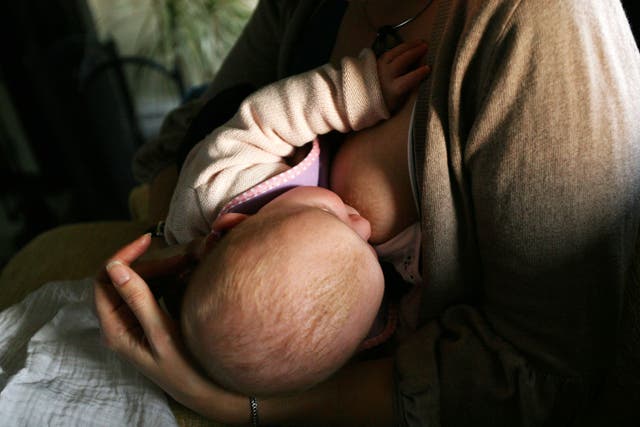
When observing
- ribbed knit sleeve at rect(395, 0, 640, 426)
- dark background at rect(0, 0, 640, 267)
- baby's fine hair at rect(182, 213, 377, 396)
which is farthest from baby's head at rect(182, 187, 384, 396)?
dark background at rect(0, 0, 640, 267)

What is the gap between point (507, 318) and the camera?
1.87 ft

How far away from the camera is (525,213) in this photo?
1.60ft

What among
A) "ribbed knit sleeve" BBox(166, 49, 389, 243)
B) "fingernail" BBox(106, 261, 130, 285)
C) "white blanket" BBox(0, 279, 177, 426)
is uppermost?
"ribbed knit sleeve" BBox(166, 49, 389, 243)

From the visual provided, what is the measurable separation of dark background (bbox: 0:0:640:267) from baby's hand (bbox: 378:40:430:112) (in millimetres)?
1607

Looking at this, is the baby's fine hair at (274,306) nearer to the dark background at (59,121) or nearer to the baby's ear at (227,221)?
the baby's ear at (227,221)

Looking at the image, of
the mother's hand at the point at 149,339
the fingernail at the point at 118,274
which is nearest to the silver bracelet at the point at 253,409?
the mother's hand at the point at 149,339

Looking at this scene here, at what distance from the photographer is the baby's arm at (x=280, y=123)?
60 cm

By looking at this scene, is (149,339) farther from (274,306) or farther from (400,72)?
(400,72)

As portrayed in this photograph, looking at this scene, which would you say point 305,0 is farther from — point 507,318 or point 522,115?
point 507,318

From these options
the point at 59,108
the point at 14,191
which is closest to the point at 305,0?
the point at 59,108

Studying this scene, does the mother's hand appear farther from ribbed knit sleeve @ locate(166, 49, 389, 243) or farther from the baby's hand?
the baby's hand

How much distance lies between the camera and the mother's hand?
0.57m

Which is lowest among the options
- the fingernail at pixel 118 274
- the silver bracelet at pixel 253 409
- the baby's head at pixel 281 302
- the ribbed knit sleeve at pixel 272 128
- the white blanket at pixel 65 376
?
the silver bracelet at pixel 253 409

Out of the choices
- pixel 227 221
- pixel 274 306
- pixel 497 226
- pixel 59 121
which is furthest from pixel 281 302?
pixel 59 121
